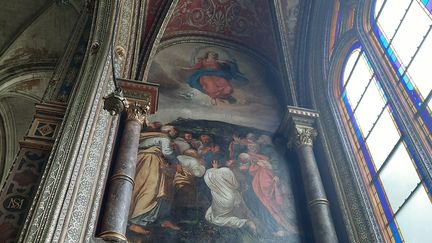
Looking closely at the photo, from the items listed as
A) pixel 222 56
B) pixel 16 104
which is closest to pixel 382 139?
pixel 222 56

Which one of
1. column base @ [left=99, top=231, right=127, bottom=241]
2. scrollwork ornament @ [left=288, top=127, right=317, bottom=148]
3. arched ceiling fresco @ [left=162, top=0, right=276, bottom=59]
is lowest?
column base @ [left=99, top=231, right=127, bottom=241]

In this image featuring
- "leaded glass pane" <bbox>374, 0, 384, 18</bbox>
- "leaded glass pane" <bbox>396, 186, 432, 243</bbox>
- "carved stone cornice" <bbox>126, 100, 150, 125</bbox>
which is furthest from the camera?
"leaded glass pane" <bbox>374, 0, 384, 18</bbox>

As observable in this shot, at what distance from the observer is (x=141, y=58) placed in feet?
28.7

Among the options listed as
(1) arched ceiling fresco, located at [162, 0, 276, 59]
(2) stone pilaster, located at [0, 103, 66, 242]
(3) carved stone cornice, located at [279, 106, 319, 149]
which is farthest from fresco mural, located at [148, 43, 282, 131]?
(2) stone pilaster, located at [0, 103, 66, 242]

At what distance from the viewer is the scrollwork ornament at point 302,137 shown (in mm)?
7654

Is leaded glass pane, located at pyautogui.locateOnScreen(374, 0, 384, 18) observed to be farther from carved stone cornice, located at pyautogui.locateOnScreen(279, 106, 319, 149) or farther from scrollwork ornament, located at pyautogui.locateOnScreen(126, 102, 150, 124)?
scrollwork ornament, located at pyautogui.locateOnScreen(126, 102, 150, 124)

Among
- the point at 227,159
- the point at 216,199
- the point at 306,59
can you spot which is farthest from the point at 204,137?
the point at 306,59

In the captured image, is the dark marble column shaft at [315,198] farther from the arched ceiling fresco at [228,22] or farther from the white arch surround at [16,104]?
the white arch surround at [16,104]

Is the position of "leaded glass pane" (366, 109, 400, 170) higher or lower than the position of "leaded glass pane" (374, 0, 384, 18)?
lower

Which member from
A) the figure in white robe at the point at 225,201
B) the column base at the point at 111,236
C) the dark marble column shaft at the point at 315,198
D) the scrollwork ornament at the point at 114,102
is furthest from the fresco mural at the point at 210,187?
the scrollwork ornament at the point at 114,102

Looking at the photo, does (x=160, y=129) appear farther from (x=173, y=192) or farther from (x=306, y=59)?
(x=306, y=59)

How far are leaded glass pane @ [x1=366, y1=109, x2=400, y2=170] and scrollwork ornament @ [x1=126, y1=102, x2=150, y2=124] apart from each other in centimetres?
334

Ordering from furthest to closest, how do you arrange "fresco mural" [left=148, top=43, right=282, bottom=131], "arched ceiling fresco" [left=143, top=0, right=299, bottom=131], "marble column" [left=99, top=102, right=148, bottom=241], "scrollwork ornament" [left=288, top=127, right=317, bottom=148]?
"arched ceiling fresco" [left=143, top=0, right=299, bottom=131]
"fresco mural" [left=148, top=43, right=282, bottom=131]
"scrollwork ornament" [left=288, top=127, right=317, bottom=148]
"marble column" [left=99, top=102, right=148, bottom=241]

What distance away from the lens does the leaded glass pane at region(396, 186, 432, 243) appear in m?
5.25
